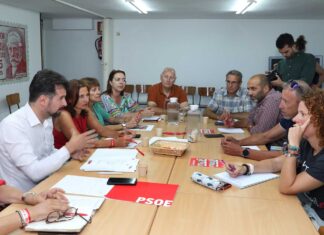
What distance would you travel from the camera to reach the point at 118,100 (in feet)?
14.4

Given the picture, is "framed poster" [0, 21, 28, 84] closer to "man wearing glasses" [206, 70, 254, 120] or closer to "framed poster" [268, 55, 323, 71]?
"man wearing glasses" [206, 70, 254, 120]

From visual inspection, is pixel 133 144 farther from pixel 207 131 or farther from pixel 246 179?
pixel 246 179

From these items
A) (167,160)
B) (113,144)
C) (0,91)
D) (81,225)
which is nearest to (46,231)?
(81,225)

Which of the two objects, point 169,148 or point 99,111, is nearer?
A: point 169,148

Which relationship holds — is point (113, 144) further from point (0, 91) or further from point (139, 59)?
point (139, 59)

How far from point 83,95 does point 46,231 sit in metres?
1.80

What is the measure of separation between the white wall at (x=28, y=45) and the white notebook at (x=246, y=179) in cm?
524

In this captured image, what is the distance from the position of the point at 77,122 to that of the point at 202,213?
5.92 feet

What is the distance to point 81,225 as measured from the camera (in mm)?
1427

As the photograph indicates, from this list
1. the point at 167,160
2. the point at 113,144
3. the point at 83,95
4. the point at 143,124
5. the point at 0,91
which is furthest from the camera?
the point at 0,91

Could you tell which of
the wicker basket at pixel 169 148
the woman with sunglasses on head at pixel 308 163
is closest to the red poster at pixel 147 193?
the woman with sunglasses on head at pixel 308 163

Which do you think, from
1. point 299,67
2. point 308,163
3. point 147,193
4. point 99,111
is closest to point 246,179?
point 308,163

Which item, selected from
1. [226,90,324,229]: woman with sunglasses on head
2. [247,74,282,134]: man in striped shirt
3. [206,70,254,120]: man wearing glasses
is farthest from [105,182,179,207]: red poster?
[206,70,254,120]: man wearing glasses

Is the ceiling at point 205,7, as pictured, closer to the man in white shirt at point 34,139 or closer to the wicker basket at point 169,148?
the wicker basket at point 169,148
